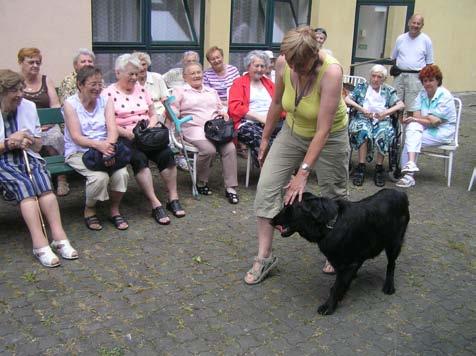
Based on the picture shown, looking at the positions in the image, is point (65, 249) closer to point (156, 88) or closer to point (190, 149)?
point (190, 149)

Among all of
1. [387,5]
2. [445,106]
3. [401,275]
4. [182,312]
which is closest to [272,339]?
[182,312]

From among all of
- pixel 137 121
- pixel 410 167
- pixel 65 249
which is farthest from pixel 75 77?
pixel 410 167

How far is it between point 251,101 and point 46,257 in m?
2.93

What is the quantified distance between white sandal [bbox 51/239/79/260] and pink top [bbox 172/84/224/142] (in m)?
1.89

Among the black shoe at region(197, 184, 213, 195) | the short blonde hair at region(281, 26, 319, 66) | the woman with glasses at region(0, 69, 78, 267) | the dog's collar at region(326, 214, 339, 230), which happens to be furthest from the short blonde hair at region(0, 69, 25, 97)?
the dog's collar at region(326, 214, 339, 230)

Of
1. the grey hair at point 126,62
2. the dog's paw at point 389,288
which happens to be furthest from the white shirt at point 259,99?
the dog's paw at point 389,288

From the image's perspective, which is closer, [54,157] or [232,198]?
[54,157]

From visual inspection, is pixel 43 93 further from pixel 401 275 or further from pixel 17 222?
pixel 401 275

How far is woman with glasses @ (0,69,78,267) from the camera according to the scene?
4000 millimetres

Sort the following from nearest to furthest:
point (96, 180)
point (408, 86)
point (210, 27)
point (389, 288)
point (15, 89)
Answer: point (389, 288) → point (15, 89) → point (96, 180) → point (210, 27) → point (408, 86)

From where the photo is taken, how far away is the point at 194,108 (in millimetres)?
5703

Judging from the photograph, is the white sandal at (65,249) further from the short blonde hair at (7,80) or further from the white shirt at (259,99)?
the white shirt at (259,99)

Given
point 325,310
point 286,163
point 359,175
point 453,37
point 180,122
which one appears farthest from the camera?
point 453,37

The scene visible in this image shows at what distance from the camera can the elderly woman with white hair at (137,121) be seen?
4910 millimetres
